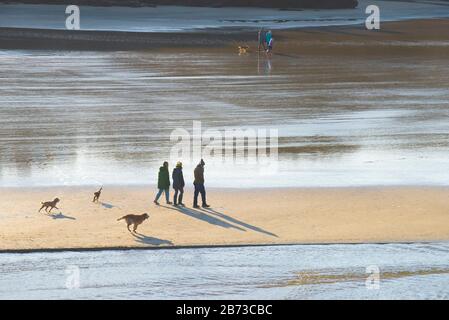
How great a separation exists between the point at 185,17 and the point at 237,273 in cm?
4110

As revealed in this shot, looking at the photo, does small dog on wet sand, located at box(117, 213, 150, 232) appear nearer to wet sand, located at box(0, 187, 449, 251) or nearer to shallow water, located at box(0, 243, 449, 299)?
wet sand, located at box(0, 187, 449, 251)

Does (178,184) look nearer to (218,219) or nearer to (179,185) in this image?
(179,185)

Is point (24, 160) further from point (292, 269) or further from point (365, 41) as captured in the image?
point (365, 41)

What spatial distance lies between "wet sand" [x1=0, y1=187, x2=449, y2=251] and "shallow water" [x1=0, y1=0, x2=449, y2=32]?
29.5 m

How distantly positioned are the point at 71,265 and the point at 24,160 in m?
7.78

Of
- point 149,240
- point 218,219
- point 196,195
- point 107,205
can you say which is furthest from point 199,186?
point 149,240

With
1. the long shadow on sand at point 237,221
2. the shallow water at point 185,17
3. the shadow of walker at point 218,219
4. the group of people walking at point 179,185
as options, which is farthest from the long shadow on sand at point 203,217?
the shallow water at point 185,17

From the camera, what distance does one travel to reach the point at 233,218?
19.1m

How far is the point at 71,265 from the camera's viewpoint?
1658cm

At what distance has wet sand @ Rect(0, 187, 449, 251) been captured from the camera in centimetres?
1783

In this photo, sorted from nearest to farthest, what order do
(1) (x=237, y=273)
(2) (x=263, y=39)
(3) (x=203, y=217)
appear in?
(1) (x=237, y=273), (3) (x=203, y=217), (2) (x=263, y=39)

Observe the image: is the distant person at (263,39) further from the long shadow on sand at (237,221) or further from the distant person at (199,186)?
the long shadow on sand at (237,221)

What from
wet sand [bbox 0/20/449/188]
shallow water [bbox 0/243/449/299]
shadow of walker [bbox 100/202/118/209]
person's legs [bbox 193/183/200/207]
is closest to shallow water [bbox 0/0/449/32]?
wet sand [bbox 0/20/449/188]
